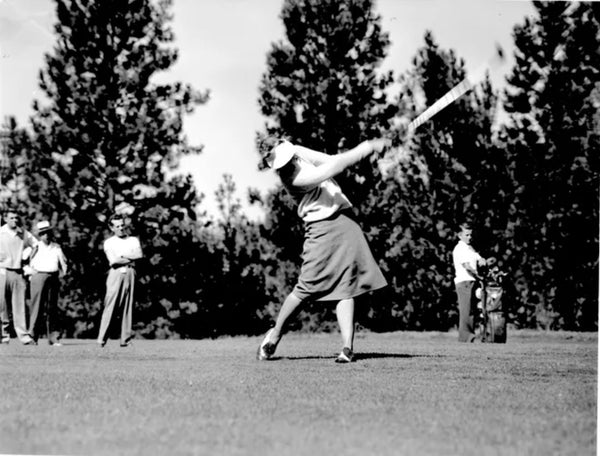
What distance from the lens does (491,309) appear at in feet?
43.3

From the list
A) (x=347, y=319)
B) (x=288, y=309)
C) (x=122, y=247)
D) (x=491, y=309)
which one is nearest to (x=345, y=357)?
(x=347, y=319)

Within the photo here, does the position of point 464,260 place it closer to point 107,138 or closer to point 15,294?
point 15,294

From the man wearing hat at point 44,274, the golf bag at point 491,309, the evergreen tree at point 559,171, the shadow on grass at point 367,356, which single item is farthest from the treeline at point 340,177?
the shadow on grass at point 367,356

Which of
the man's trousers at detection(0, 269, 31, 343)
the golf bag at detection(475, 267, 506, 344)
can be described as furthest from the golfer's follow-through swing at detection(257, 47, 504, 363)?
the man's trousers at detection(0, 269, 31, 343)

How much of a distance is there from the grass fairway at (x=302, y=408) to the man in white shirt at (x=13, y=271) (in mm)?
5562

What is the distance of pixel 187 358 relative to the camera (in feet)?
28.3

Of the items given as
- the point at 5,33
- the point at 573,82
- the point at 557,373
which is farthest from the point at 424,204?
the point at 557,373

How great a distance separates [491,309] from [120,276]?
5.32 metres

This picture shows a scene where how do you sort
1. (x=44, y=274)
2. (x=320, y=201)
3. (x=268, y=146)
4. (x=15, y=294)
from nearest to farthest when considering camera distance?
(x=268, y=146) → (x=320, y=201) → (x=15, y=294) → (x=44, y=274)

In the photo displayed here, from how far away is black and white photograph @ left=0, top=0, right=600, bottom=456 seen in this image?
5.22 m

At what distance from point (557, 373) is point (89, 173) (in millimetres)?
24247

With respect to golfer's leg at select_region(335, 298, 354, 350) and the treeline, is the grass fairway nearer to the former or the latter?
golfer's leg at select_region(335, 298, 354, 350)

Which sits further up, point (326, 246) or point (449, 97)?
point (449, 97)

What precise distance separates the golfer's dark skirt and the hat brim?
628 millimetres
